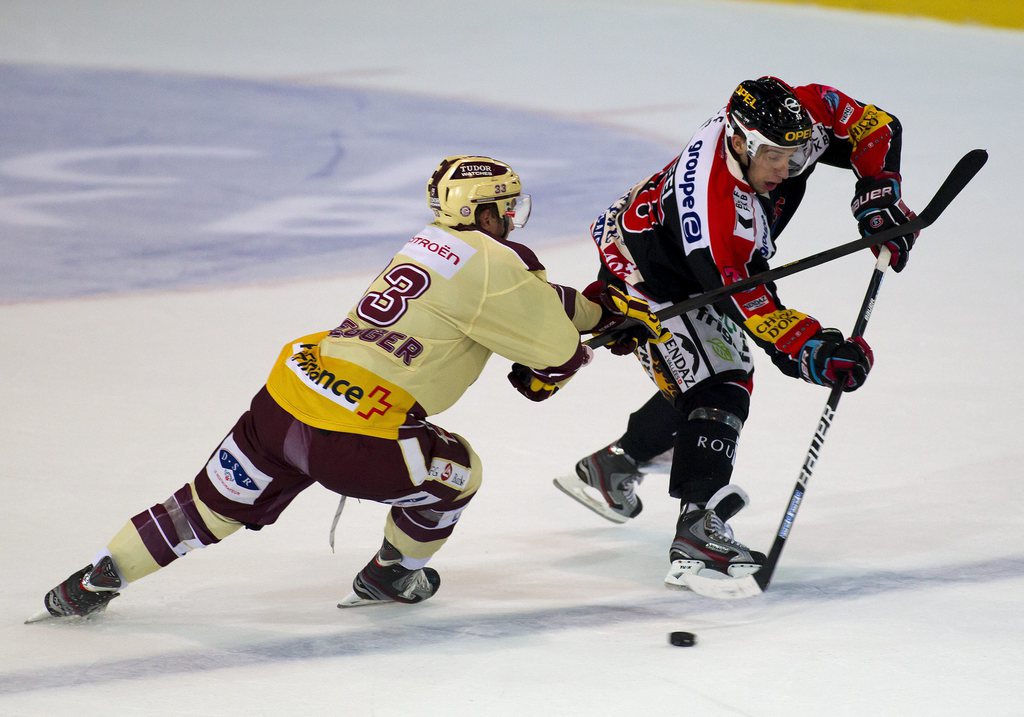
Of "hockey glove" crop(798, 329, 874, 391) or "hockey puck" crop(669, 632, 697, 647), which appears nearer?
"hockey puck" crop(669, 632, 697, 647)

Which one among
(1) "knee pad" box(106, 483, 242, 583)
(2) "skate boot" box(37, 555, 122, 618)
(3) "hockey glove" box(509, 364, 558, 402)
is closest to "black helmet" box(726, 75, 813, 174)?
(3) "hockey glove" box(509, 364, 558, 402)

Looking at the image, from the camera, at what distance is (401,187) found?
7891mm

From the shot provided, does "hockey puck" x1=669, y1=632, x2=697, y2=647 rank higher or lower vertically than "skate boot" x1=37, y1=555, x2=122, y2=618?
lower

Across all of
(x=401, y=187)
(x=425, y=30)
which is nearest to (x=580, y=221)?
(x=401, y=187)

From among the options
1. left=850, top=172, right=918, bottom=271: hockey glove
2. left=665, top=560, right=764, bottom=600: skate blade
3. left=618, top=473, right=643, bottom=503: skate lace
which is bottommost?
left=665, top=560, right=764, bottom=600: skate blade

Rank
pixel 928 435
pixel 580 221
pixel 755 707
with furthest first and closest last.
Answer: pixel 580 221, pixel 928 435, pixel 755 707

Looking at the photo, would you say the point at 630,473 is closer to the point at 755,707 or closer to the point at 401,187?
the point at 755,707

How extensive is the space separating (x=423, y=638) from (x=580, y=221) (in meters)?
4.17

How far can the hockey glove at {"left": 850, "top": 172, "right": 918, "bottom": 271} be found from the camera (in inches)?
151

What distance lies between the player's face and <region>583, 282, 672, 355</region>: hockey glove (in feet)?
1.33

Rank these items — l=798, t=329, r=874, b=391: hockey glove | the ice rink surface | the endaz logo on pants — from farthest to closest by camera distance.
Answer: l=798, t=329, r=874, b=391: hockey glove, the endaz logo on pants, the ice rink surface

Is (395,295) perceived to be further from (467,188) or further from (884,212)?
(884,212)

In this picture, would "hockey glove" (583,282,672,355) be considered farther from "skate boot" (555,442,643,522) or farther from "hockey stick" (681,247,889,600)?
"skate boot" (555,442,643,522)

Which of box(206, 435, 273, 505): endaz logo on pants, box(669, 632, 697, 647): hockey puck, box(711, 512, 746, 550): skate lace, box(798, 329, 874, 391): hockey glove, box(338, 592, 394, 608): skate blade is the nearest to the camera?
box(669, 632, 697, 647): hockey puck
